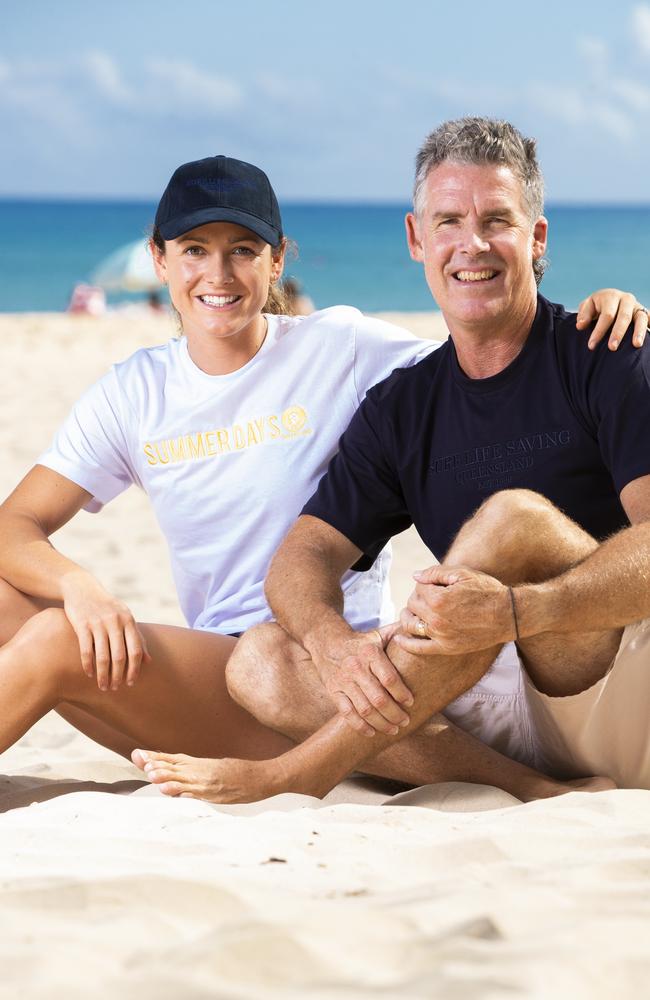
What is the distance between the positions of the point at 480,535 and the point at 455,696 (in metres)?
0.39

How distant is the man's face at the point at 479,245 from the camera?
9.45 feet

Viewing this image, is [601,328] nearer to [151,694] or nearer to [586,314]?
[586,314]

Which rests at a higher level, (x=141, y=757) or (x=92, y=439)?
(x=92, y=439)

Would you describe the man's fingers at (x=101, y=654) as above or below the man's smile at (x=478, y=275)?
below

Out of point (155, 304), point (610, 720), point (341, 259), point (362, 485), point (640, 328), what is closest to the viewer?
point (610, 720)

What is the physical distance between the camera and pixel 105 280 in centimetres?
1959

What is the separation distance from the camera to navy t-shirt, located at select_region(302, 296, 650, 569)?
270 centimetres

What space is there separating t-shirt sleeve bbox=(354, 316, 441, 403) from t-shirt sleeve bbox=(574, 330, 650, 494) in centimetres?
62

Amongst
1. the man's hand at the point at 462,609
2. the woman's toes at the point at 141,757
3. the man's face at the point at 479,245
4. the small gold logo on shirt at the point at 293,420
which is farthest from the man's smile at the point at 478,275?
the woman's toes at the point at 141,757

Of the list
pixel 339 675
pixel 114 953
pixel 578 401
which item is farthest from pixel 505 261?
pixel 114 953

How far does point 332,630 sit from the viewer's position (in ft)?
9.12

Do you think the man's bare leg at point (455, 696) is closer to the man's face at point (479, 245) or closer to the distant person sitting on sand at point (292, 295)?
the man's face at point (479, 245)

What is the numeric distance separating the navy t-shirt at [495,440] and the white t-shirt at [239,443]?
0.49ft

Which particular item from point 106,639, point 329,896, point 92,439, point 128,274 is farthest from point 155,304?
point 329,896
